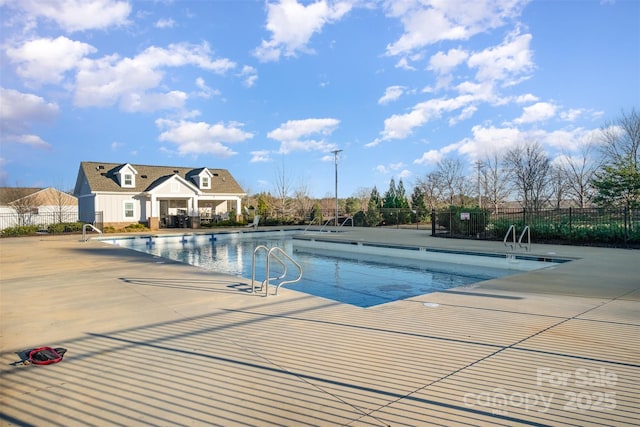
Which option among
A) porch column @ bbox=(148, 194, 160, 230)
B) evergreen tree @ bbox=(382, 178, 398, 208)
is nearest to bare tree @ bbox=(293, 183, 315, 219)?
evergreen tree @ bbox=(382, 178, 398, 208)

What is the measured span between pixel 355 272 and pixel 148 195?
1997 cm

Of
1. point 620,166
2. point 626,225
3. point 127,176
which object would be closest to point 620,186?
point 620,166

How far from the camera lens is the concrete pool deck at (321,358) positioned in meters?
2.37

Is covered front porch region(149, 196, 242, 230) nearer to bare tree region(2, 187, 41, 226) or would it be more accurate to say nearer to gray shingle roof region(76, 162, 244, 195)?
gray shingle roof region(76, 162, 244, 195)

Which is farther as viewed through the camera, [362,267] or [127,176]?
[127,176]

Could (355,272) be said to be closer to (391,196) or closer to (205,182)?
(391,196)

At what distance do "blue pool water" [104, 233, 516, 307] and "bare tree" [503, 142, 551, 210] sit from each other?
18089 mm

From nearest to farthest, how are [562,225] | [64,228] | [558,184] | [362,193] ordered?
1. [562,225]
2. [64,228]
3. [558,184]
4. [362,193]

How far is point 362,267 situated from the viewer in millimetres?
10359

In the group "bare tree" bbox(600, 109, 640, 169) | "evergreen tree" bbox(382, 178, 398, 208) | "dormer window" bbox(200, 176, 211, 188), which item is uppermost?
"bare tree" bbox(600, 109, 640, 169)

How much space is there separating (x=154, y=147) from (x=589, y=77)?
3218cm

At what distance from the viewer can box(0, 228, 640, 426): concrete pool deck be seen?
2367 mm

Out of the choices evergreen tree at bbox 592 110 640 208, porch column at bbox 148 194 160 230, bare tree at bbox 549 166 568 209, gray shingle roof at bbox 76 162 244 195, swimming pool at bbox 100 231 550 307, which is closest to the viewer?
swimming pool at bbox 100 231 550 307

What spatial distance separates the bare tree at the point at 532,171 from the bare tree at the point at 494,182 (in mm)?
1859
